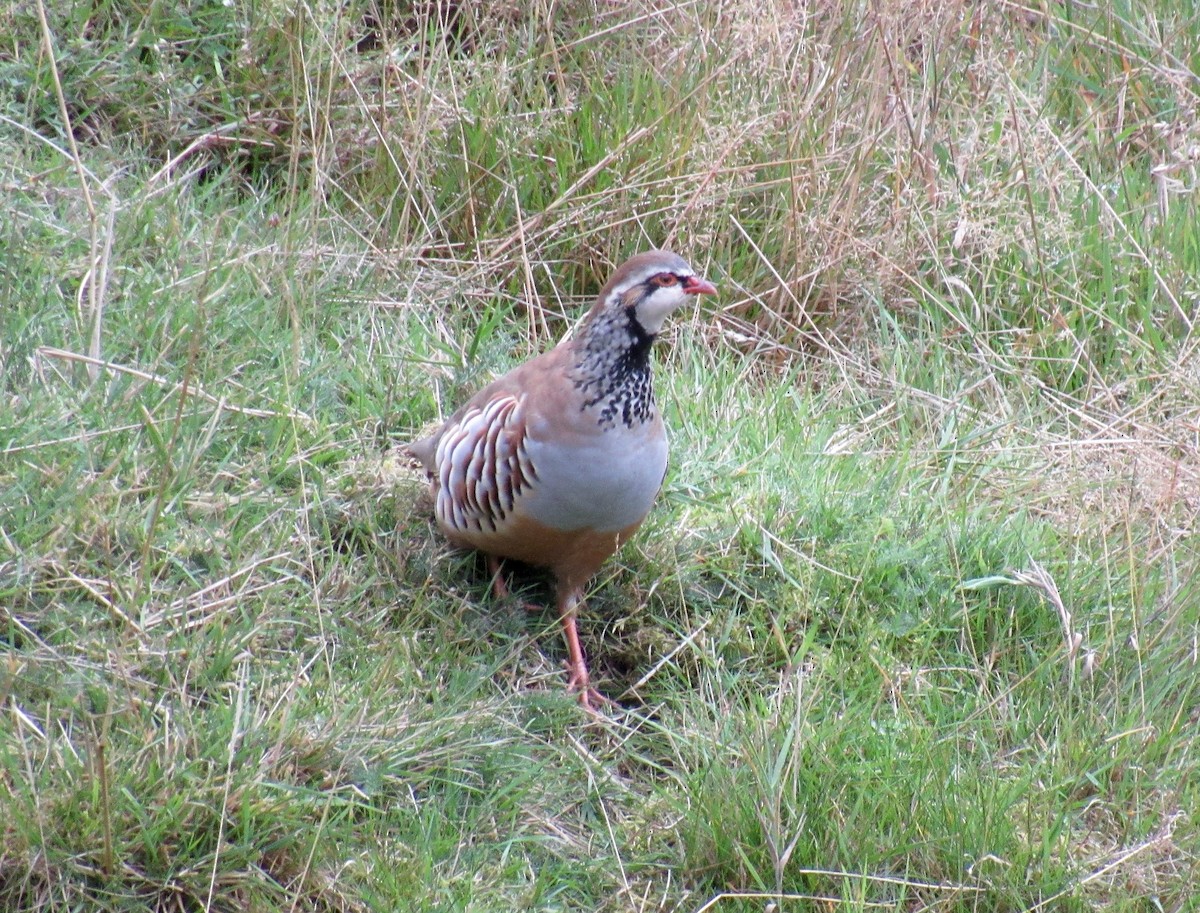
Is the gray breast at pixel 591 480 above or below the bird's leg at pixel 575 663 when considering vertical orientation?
above

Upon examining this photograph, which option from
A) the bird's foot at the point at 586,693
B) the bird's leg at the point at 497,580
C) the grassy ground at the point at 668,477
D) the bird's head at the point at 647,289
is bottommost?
the bird's foot at the point at 586,693

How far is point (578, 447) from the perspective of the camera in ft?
10.7

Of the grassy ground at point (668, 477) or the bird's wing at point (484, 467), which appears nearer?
the grassy ground at point (668, 477)

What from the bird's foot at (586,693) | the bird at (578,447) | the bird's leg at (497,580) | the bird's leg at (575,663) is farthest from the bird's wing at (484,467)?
the bird's foot at (586,693)

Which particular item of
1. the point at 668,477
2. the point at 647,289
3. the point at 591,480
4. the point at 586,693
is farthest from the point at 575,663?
the point at 647,289

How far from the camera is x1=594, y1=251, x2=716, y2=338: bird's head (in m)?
3.34

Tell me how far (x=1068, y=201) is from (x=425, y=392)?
8.49 feet

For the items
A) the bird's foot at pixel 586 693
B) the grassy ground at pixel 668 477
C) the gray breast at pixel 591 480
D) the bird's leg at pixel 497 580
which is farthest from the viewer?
the bird's leg at pixel 497 580

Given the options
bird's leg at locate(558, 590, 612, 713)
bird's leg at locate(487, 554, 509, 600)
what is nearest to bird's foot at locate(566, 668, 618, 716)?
bird's leg at locate(558, 590, 612, 713)

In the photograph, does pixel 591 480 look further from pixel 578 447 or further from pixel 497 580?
pixel 497 580

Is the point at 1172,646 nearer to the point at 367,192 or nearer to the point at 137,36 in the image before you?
the point at 367,192

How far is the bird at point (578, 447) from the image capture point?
10.7 feet

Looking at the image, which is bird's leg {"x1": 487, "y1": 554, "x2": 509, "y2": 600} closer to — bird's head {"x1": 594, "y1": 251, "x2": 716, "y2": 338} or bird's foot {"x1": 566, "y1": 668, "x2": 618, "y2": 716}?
bird's foot {"x1": 566, "y1": 668, "x2": 618, "y2": 716}

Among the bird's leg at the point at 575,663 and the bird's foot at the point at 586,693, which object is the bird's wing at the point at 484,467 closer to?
the bird's leg at the point at 575,663
